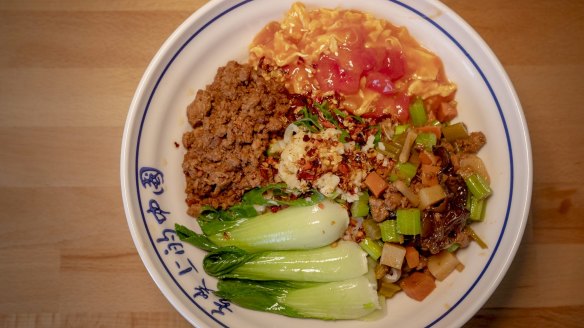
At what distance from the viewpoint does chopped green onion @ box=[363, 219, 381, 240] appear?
2.66 meters

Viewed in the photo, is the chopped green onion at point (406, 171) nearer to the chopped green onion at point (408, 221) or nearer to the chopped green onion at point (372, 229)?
the chopped green onion at point (408, 221)

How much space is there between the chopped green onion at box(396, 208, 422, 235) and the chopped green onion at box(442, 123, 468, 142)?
0.59 metres

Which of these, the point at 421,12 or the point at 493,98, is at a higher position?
the point at 421,12

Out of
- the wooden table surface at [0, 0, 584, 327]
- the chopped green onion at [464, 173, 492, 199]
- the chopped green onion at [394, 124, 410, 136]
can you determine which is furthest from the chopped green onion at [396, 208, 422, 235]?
the wooden table surface at [0, 0, 584, 327]

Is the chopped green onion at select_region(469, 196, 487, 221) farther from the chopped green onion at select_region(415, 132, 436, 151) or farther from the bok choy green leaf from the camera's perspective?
the bok choy green leaf

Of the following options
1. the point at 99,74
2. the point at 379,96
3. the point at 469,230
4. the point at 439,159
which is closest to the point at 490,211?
the point at 469,230

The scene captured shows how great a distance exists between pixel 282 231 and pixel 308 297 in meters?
0.43

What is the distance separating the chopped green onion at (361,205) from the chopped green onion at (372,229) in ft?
0.21

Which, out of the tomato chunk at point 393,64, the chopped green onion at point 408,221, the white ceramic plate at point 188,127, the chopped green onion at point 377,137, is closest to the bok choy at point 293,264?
the white ceramic plate at point 188,127

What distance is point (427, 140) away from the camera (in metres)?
2.72

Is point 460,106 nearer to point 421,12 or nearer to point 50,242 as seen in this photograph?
point 421,12

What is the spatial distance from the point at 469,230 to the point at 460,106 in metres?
0.81

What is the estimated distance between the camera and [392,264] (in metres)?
2.59

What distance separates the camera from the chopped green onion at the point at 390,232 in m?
2.60
